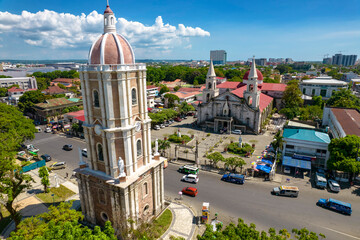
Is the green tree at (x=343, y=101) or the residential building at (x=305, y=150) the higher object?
the green tree at (x=343, y=101)

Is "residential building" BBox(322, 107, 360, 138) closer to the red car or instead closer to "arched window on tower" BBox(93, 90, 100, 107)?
the red car

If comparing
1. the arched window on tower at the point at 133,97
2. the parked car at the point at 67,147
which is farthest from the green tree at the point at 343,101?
the parked car at the point at 67,147

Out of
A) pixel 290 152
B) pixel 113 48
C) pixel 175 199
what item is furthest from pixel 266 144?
pixel 113 48

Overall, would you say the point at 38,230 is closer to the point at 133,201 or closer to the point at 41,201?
the point at 133,201

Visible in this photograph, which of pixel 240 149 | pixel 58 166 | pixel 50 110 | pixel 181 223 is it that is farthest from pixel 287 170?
pixel 50 110

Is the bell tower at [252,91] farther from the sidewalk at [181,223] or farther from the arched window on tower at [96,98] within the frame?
the arched window on tower at [96,98]

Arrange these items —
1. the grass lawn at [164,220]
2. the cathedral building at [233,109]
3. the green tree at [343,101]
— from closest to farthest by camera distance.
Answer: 1. the grass lawn at [164,220]
2. the cathedral building at [233,109]
3. the green tree at [343,101]

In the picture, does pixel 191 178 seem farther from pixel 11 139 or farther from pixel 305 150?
pixel 11 139
